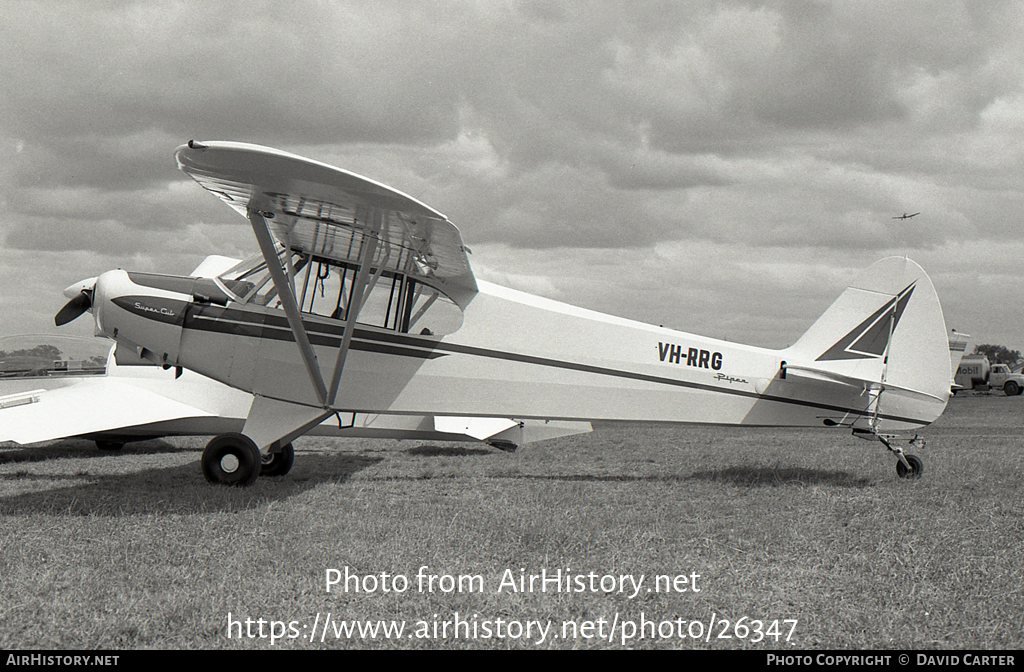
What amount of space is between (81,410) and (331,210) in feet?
17.8

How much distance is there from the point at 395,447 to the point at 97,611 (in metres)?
8.68

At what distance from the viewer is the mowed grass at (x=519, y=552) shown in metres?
3.24

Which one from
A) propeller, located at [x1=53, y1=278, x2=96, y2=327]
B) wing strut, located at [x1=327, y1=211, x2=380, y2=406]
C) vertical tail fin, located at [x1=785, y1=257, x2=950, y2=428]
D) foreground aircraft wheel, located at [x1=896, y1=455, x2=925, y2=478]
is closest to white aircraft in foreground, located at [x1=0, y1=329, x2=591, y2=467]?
propeller, located at [x1=53, y1=278, x2=96, y2=327]

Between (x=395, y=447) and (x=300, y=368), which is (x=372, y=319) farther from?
(x=395, y=447)

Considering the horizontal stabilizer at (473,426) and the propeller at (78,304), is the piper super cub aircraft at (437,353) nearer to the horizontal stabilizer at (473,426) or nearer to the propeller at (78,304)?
the propeller at (78,304)

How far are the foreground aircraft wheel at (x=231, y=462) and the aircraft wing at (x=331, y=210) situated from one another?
2063mm

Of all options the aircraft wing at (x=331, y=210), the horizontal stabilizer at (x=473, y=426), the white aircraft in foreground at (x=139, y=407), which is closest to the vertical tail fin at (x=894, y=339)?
the white aircraft in foreground at (x=139, y=407)

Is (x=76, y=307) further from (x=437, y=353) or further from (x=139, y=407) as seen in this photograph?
(x=437, y=353)

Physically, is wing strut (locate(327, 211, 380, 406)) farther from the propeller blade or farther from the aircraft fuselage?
the propeller blade

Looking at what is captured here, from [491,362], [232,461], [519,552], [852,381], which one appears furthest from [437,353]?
[852,381]

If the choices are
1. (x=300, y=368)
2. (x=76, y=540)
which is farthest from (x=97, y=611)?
(x=300, y=368)

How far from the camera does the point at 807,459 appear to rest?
32.8 ft

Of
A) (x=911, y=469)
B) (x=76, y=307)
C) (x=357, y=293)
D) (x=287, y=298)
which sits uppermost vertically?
(x=357, y=293)

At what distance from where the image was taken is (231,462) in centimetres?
683
